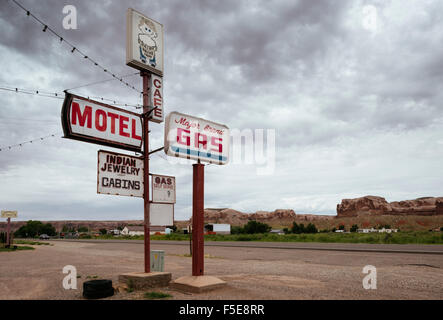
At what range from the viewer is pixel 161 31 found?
41.1 ft

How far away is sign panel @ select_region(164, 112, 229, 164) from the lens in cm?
1041

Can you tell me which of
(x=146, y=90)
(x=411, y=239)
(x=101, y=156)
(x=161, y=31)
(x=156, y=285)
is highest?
(x=161, y=31)

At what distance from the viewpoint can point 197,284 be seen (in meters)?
9.48

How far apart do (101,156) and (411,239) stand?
38.8m

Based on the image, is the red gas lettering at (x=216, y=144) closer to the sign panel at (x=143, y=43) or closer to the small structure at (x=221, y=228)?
the sign panel at (x=143, y=43)

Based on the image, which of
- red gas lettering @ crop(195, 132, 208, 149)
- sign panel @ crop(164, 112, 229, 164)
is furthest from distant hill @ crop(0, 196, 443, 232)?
red gas lettering @ crop(195, 132, 208, 149)

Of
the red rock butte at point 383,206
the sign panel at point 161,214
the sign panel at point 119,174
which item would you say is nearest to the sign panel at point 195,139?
the sign panel at point 119,174

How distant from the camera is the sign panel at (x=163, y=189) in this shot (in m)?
11.7

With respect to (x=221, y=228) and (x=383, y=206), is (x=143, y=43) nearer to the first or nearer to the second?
(x=221, y=228)

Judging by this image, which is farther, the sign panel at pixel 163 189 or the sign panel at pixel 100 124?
the sign panel at pixel 163 189

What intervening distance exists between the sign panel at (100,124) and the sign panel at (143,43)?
1800 mm
